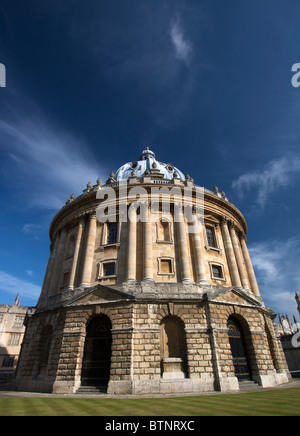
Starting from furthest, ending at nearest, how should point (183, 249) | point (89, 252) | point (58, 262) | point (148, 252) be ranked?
point (58, 262)
point (89, 252)
point (183, 249)
point (148, 252)

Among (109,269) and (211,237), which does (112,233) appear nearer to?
(109,269)

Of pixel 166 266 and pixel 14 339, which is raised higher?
pixel 166 266

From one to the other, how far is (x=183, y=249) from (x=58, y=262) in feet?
45.7

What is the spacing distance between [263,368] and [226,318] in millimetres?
4941

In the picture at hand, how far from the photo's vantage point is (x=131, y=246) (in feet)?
75.8

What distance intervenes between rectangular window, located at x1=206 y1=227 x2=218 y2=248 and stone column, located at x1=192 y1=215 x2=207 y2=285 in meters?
1.90

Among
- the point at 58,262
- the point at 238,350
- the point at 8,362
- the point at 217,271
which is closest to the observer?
the point at 238,350

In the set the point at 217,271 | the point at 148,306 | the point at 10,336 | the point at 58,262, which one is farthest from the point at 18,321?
the point at 217,271

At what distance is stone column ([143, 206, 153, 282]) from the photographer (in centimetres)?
2162

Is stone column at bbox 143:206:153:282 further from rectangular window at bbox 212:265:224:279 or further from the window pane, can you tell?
rectangular window at bbox 212:265:224:279

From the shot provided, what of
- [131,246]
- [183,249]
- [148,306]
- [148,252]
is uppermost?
[131,246]

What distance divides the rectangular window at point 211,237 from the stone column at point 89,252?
12.2 meters

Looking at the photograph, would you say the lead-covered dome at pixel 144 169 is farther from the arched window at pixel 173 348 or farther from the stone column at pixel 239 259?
the arched window at pixel 173 348

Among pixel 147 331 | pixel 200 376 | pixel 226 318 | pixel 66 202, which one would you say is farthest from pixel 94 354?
pixel 66 202
